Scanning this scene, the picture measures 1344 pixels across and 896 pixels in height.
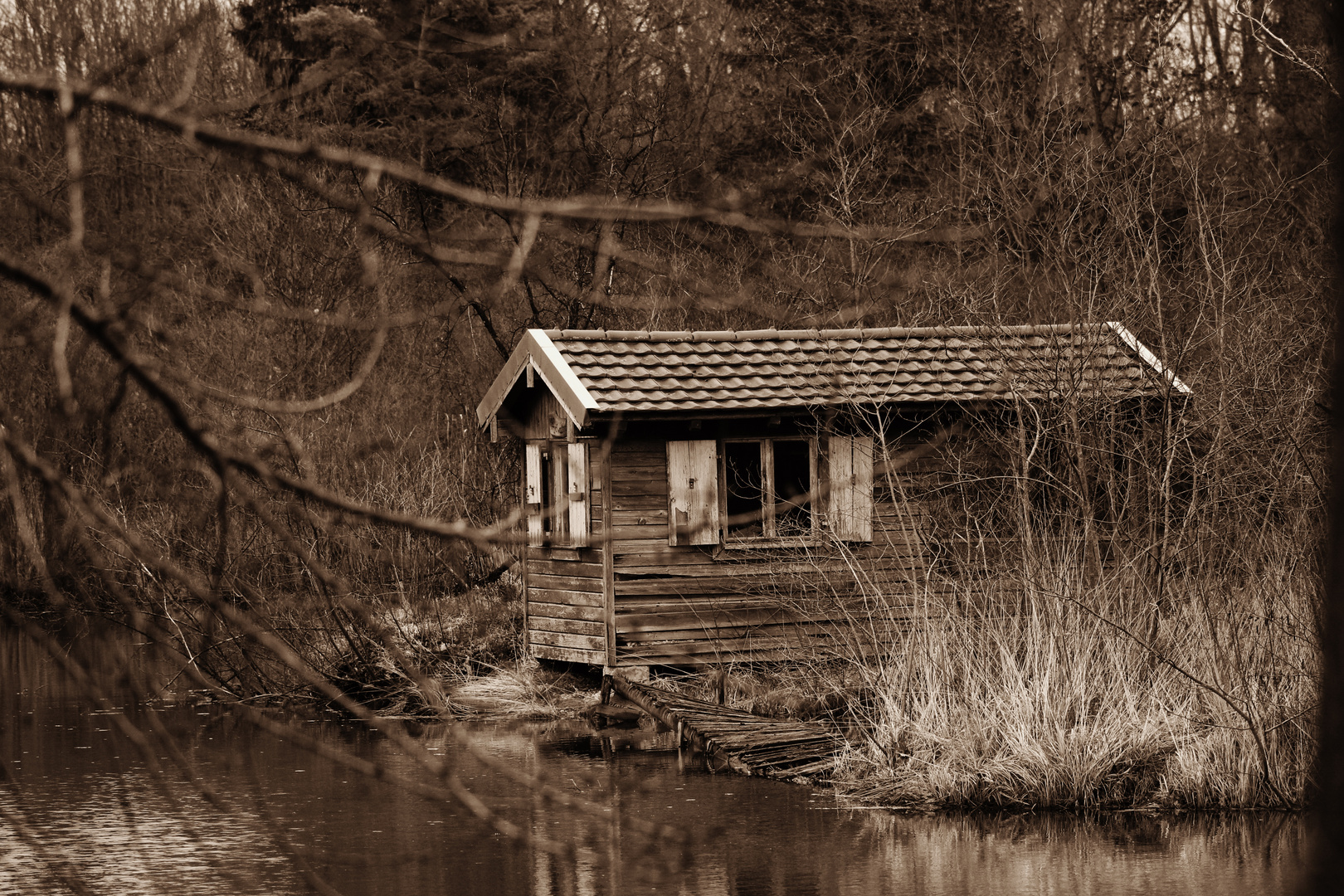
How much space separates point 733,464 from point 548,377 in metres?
2.24

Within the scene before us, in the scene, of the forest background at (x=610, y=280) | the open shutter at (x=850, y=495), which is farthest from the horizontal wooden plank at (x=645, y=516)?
the forest background at (x=610, y=280)

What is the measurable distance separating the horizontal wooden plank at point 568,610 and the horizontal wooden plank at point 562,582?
0.37 feet

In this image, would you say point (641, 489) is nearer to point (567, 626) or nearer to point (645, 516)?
point (645, 516)

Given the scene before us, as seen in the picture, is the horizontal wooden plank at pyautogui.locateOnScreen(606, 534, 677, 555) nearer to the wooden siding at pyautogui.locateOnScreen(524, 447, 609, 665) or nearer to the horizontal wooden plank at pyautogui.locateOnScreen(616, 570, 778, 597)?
the wooden siding at pyautogui.locateOnScreen(524, 447, 609, 665)

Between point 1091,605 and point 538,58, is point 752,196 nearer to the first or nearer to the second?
point 1091,605

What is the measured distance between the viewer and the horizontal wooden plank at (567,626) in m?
16.4

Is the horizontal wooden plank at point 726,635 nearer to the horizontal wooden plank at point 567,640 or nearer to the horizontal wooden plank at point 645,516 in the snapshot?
the horizontal wooden plank at point 567,640

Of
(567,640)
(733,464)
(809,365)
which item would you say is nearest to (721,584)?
(733,464)

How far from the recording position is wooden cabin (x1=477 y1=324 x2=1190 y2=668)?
15.6 metres

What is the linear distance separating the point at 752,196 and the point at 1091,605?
397 inches

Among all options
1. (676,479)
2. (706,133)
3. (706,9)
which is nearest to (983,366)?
(676,479)

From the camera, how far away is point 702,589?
16203mm

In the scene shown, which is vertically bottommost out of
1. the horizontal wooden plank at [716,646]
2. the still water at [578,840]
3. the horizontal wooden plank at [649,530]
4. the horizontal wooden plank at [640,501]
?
the still water at [578,840]

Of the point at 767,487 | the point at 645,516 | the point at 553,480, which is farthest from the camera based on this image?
the point at 553,480
